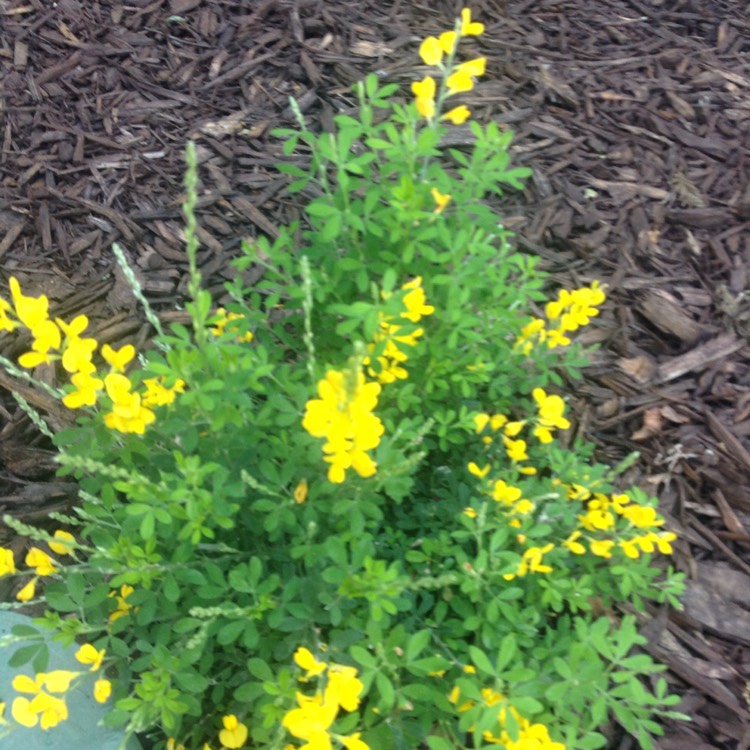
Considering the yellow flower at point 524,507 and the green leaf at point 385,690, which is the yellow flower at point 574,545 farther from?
the green leaf at point 385,690

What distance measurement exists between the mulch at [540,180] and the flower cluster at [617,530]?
2.12 ft

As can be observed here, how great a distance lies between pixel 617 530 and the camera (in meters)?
2.43

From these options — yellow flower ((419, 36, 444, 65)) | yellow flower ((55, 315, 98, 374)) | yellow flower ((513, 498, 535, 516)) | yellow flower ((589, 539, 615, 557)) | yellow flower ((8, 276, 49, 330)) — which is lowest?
yellow flower ((589, 539, 615, 557))

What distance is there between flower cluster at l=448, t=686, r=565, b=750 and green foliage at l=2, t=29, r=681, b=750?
0.5 inches

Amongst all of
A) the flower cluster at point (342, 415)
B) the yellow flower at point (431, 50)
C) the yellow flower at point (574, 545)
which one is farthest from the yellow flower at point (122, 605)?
the yellow flower at point (431, 50)

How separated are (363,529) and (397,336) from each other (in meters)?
0.51

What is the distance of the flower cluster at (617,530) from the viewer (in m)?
2.17

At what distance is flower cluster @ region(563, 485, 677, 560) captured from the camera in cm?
217

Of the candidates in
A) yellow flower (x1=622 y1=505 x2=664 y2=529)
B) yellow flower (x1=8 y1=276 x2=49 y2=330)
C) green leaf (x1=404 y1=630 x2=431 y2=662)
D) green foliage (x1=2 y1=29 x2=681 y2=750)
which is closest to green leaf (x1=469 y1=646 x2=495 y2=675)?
green foliage (x1=2 y1=29 x2=681 y2=750)

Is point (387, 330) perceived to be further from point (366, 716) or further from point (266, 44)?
point (266, 44)

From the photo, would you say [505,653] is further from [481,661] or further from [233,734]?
[233,734]

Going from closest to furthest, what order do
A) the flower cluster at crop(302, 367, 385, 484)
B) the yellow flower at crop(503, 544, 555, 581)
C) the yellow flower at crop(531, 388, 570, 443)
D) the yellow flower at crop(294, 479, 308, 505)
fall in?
1. the flower cluster at crop(302, 367, 385, 484)
2. the yellow flower at crop(294, 479, 308, 505)
3. the yellow flower at crop(503, 544, 555, 581)
4. the yellow flower at crop(531, 388, 570, 443)

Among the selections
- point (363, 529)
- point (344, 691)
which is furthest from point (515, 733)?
point (363, 529)

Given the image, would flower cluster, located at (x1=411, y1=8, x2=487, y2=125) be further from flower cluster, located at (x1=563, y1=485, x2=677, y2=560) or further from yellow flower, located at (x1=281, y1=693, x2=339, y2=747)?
yellow flower, located at (x1=281, y1=693, x2=339, y2=747)
